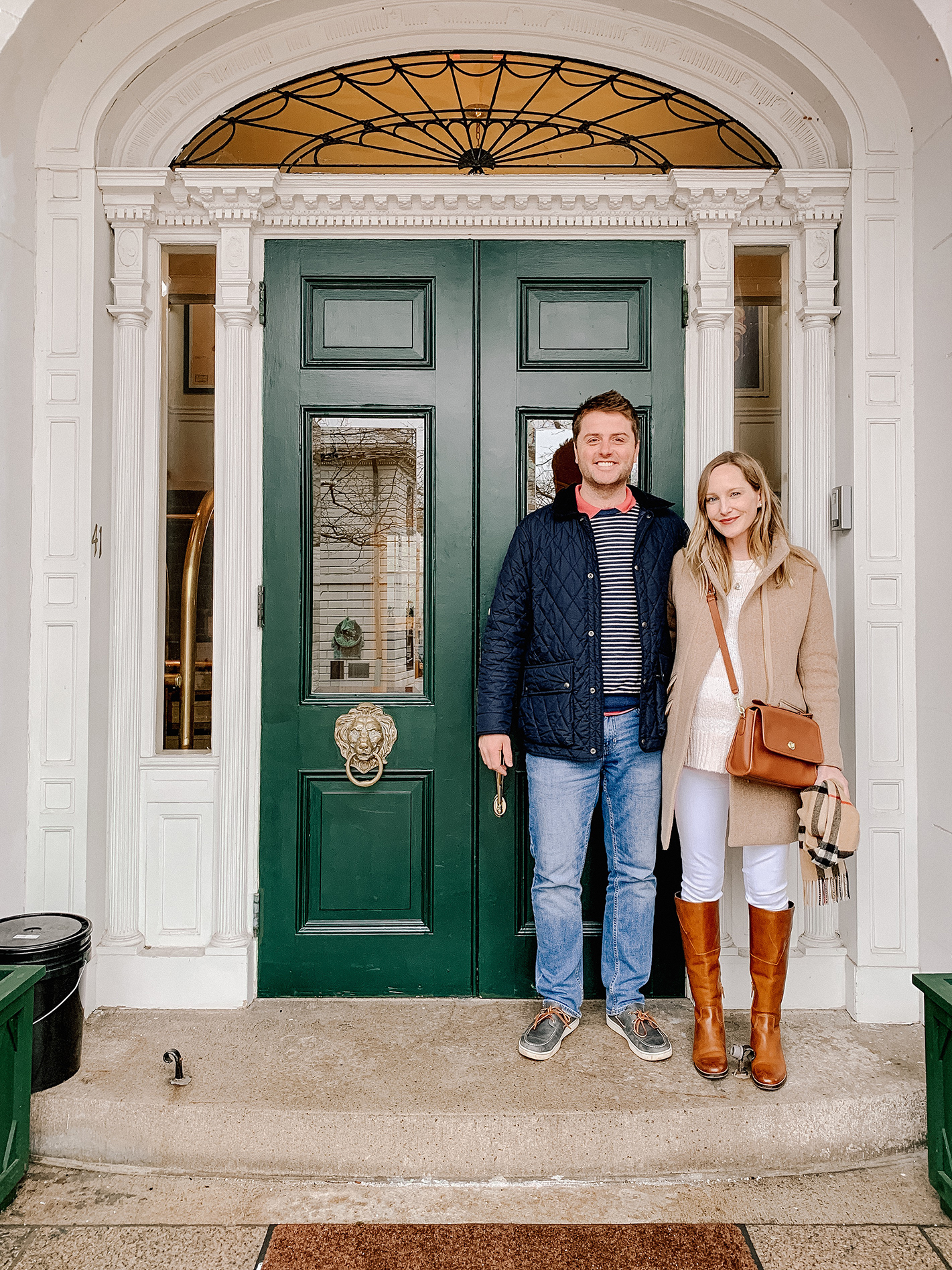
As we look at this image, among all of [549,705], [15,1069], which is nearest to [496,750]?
[549,705]

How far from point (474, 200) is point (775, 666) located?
6.21 feet

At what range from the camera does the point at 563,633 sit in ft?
8.45

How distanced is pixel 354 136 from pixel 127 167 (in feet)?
2.62

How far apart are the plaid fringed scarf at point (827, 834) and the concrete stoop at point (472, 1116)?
0.62 m

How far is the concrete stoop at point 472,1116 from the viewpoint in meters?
2.29

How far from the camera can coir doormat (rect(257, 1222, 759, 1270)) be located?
1.94 m

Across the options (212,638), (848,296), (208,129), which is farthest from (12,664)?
(848,296)

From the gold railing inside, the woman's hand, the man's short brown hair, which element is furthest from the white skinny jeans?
the gold railing inside

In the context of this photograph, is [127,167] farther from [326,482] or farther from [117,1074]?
[117,1074]

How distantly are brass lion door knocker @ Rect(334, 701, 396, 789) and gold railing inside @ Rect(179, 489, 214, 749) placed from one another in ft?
1.81

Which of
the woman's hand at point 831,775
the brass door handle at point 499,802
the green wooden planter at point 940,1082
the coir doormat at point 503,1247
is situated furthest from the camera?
the brass door handle at point 499,802

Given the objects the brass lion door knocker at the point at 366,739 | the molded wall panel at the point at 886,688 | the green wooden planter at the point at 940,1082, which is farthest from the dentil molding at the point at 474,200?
the green wooden planter at the point at 940,1082

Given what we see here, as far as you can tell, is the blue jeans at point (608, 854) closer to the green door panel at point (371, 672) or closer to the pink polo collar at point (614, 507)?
Result: the green door panel at point (371, 672)

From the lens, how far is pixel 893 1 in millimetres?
2590
